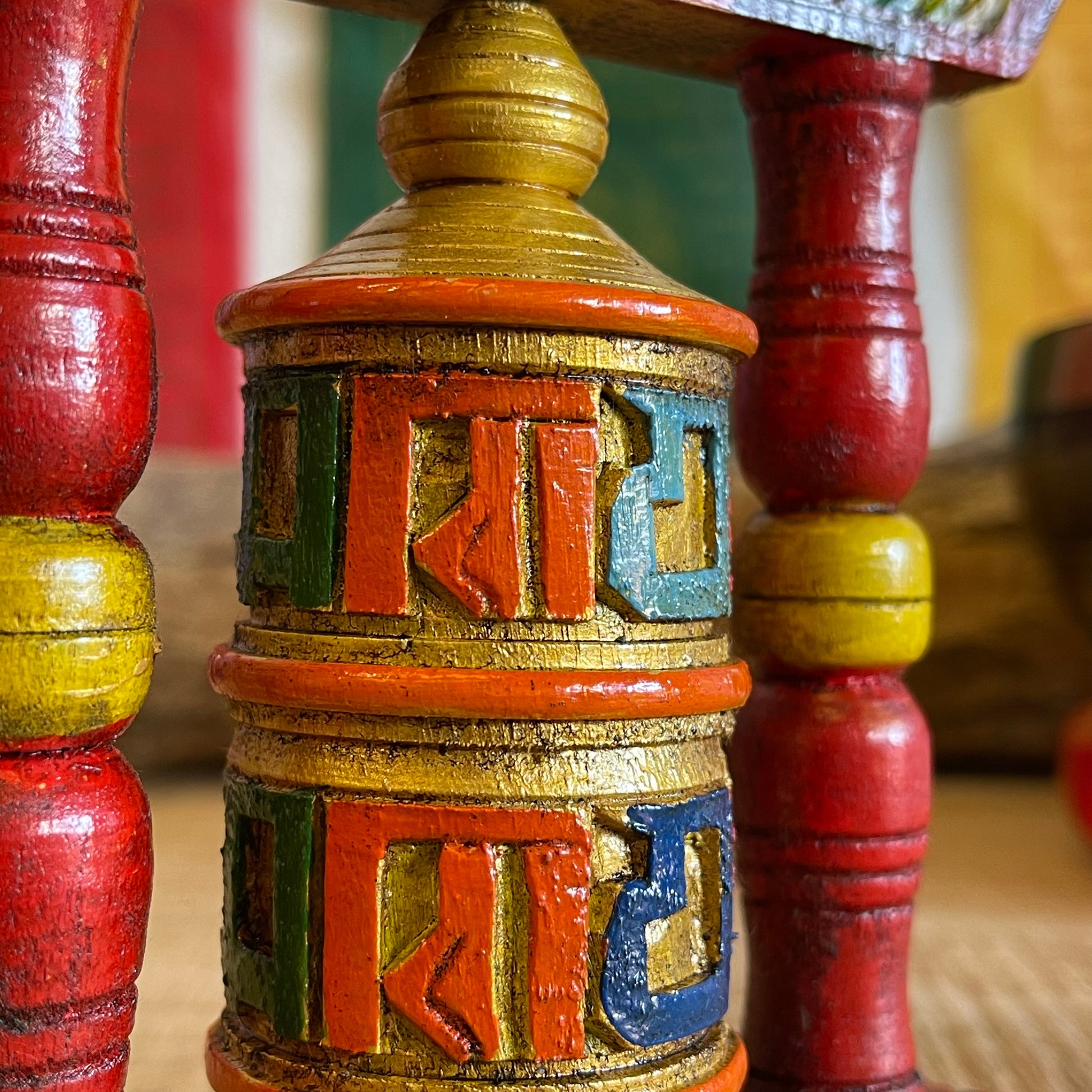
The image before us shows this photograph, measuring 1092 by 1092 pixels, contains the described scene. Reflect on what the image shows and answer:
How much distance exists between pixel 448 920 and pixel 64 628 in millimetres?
252

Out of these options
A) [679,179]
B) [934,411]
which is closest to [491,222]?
[679,179]

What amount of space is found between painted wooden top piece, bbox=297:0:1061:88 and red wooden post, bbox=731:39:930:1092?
0.02 metres

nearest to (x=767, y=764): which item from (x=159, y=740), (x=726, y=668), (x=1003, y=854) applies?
(x=726, y=668)

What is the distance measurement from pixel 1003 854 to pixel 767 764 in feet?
4.17

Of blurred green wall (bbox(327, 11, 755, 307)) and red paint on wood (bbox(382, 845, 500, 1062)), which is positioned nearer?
red paint on wood (bbox(382, 845, 500, 1062))

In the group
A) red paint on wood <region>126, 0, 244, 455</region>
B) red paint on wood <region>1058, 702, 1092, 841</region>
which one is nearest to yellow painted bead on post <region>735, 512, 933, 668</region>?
red paint on wood <region>1058, 702, 1092, 841</region>

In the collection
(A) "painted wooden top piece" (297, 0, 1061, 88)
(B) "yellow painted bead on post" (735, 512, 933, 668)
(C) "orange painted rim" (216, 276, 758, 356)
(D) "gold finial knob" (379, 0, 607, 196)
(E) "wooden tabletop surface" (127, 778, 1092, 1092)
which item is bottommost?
(E) "wooden tabletop surface" (127, 778, 1092, 1092)

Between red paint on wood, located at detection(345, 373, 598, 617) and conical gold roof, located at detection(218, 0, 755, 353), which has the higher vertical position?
conical gold roof, located at detection(218, 0, 755, 353)

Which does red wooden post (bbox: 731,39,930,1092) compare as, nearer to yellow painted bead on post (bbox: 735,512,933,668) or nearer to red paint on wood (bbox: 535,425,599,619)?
yellow painted bead on post (bbox: 735,512,933,668)

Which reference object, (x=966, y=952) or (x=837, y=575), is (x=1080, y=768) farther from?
(x=837, y=575)

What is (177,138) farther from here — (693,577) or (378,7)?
(693,577)

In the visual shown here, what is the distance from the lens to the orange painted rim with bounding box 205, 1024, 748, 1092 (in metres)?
0.78

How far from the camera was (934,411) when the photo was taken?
11.9ft

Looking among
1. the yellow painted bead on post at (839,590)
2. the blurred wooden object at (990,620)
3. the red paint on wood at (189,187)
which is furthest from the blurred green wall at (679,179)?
the yellow painted bead on post at (839,590)
